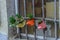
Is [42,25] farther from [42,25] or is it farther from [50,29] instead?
[50,29]

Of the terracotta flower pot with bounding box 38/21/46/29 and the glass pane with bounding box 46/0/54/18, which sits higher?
the glass pane with bounding box 46/0/54/18

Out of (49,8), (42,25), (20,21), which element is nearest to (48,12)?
(49,8)

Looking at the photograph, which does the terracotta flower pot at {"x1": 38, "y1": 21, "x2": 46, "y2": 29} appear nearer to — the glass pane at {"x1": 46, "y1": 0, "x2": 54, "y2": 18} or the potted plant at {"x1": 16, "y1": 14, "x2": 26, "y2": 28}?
the glass pane at {"x1": 46, "y1": 0, "x2": 54, "y2": 18}

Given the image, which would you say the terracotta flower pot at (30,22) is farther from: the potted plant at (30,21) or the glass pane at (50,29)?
the glass pane at (50,29)

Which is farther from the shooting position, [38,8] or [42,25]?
[38,8]

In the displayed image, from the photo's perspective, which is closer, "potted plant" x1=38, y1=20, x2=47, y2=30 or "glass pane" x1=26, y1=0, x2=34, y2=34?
"potted plant" x1=38, y1=20, x2=47, y2=30

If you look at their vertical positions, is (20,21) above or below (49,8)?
below

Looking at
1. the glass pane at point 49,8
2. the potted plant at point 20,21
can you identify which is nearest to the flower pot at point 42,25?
the glass pane at point 49,8

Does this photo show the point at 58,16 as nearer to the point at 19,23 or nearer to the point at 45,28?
the point at 45,28

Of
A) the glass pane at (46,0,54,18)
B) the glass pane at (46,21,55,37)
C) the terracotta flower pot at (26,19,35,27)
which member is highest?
the glass pane at (46,0,54,18)

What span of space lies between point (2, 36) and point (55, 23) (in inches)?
26.8

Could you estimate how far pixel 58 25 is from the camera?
1.67 metres

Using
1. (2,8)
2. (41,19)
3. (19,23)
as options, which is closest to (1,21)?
(2,8)

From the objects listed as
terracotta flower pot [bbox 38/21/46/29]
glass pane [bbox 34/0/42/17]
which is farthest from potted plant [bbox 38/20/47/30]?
glass pane [bbox 34/0/42/17]
